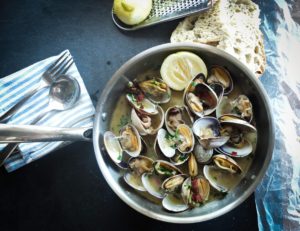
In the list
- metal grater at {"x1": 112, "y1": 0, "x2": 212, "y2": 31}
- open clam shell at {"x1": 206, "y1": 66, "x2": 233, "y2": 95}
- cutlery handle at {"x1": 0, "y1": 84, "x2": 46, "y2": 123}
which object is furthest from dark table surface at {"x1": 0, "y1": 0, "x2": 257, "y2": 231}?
open clam shell at {"x1": 206, "y1": 66, "x2": 233, "y2": 95}

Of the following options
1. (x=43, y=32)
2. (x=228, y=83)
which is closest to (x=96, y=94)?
(x=43, y=32)

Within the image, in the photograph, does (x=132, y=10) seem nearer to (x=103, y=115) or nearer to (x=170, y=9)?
(x=170, y=9)

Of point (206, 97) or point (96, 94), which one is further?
point (96, 94)

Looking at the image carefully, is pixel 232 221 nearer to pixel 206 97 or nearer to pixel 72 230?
pixel 206 97

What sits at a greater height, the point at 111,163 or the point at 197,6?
the point at 197,6

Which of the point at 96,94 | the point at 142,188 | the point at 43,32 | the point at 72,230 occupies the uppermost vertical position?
the point at 43,32

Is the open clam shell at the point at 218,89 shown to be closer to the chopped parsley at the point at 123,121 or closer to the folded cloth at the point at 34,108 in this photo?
the chopped parsley at the point at 123,121

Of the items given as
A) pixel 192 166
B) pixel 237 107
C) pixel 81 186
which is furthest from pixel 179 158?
pixel 81 186
